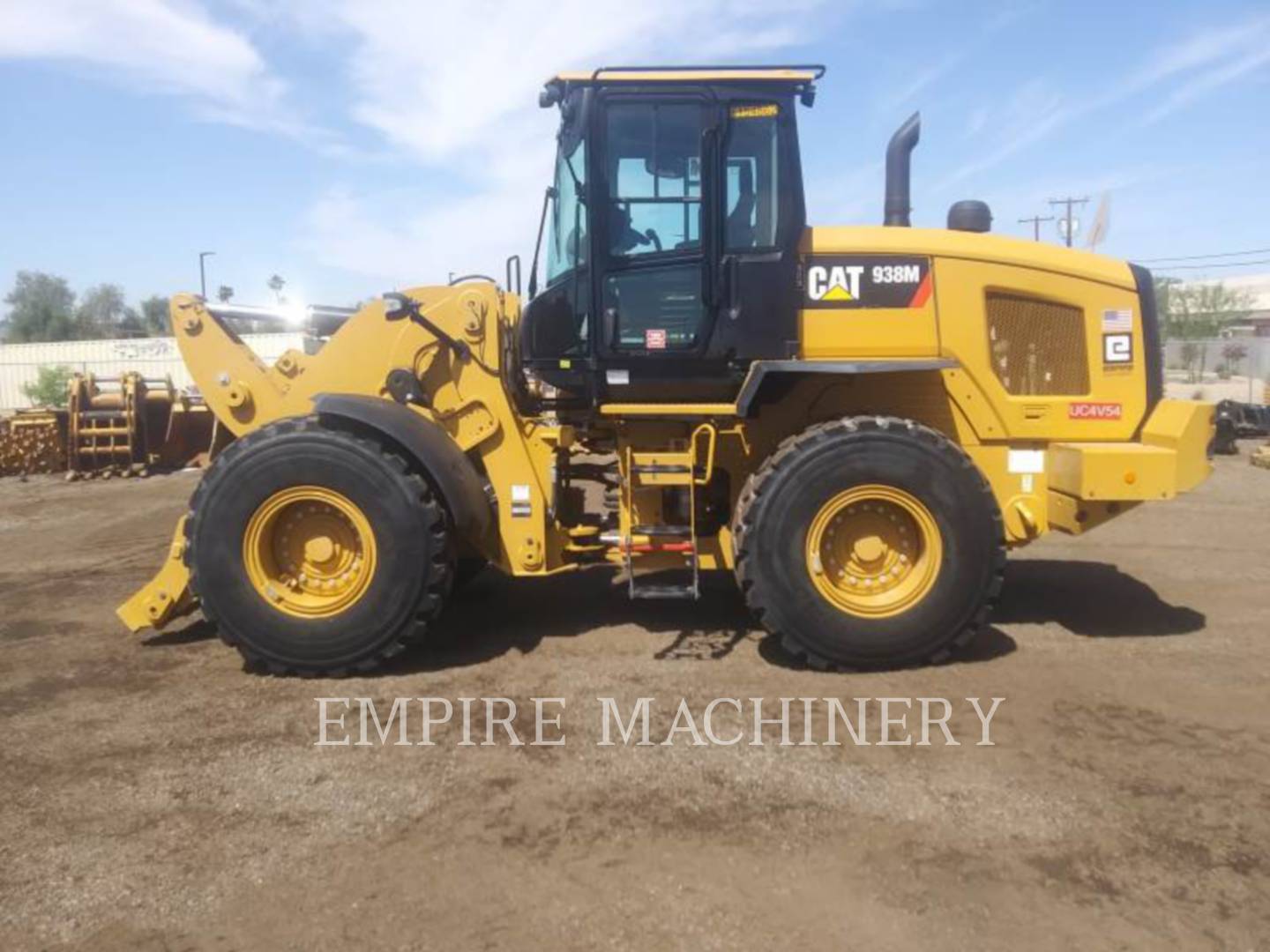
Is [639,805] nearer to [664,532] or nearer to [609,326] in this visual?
[664,532]

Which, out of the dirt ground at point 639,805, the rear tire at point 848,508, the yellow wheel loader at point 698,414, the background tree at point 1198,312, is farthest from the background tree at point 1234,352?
the rear tire at point 848,508

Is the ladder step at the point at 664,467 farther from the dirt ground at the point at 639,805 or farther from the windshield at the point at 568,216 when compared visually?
the windshield at the point at 568,216

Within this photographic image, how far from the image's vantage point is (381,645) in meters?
4.69

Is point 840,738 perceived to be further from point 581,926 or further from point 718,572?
point 718,572

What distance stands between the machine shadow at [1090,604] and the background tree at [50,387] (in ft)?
101

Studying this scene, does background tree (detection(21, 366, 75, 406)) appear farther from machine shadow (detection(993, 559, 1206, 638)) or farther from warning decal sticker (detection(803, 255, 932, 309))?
machine shadow (detection(993, 559, 1206, 638))

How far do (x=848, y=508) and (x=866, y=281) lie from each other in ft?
4.11

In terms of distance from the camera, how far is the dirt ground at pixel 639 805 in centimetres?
276

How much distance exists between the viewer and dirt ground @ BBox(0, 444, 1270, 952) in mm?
2758

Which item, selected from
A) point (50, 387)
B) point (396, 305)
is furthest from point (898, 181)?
point (50, 387)

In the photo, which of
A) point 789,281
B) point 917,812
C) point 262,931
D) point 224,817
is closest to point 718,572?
point 789,281

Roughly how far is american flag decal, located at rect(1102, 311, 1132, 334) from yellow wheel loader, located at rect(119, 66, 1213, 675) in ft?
0.08

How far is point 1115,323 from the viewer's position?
17.4 feet

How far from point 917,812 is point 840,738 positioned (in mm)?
657
